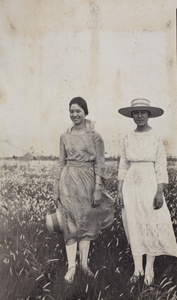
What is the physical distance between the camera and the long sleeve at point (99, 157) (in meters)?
3.00

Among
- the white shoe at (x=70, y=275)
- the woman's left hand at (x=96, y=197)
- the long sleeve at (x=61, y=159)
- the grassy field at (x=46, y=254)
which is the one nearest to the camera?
the grassy field at (x=46, y=254)

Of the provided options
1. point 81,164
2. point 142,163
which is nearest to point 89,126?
point 81,164

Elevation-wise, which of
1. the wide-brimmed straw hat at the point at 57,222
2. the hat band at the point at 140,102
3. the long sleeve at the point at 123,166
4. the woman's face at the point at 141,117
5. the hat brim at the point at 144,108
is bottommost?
the wide-brimmed straw hat at the point at 57,222

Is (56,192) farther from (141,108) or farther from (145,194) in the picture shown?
(141,108)

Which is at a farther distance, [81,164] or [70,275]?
[81,164]

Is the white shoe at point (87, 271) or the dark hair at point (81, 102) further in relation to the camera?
the dark hair at point (81, 102)

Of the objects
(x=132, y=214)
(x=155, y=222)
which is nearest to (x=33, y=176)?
(x=132, y=214)

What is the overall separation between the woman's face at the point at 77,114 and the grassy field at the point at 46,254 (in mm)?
529

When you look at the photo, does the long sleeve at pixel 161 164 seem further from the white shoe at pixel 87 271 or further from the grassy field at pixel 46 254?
the white shoe at pixel 87 271

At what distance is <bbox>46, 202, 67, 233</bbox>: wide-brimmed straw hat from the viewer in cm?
305

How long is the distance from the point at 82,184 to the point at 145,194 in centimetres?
63

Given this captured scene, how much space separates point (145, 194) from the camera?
292cm

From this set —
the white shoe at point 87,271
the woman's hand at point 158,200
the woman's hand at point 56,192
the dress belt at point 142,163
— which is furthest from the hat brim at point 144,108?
the white shoe at point 87,271

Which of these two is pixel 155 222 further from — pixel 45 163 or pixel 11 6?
pixel 11 6
